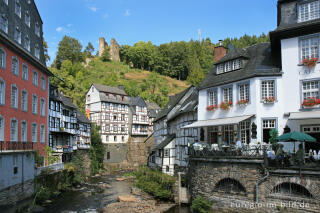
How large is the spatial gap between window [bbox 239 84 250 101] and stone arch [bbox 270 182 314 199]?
7.19 metres

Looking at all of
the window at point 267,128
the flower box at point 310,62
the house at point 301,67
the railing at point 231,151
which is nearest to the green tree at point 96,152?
the railing at point 231,151

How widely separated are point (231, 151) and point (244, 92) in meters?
5.21

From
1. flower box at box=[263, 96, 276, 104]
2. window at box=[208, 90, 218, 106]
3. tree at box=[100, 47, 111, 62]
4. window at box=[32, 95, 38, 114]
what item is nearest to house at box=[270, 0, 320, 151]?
flower box at box=[263, 96, 276, 104]

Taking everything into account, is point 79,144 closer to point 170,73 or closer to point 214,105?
point 214,105

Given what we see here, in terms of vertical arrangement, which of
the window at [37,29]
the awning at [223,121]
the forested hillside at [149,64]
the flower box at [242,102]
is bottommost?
the awning at [223,121]

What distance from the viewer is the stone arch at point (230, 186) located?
59.7ft

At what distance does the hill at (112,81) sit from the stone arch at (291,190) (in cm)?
4835

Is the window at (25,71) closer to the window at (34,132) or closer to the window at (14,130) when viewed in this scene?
the window at (14,130)

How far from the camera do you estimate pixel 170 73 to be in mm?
115375

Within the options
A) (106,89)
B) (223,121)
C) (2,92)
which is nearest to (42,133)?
(2,92)

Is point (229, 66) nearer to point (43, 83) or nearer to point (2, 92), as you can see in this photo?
point (2, 92)

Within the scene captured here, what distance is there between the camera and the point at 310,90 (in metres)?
19.5

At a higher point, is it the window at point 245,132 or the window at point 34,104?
the window at point 34,104

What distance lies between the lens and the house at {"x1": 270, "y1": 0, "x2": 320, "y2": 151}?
62.9 ft
